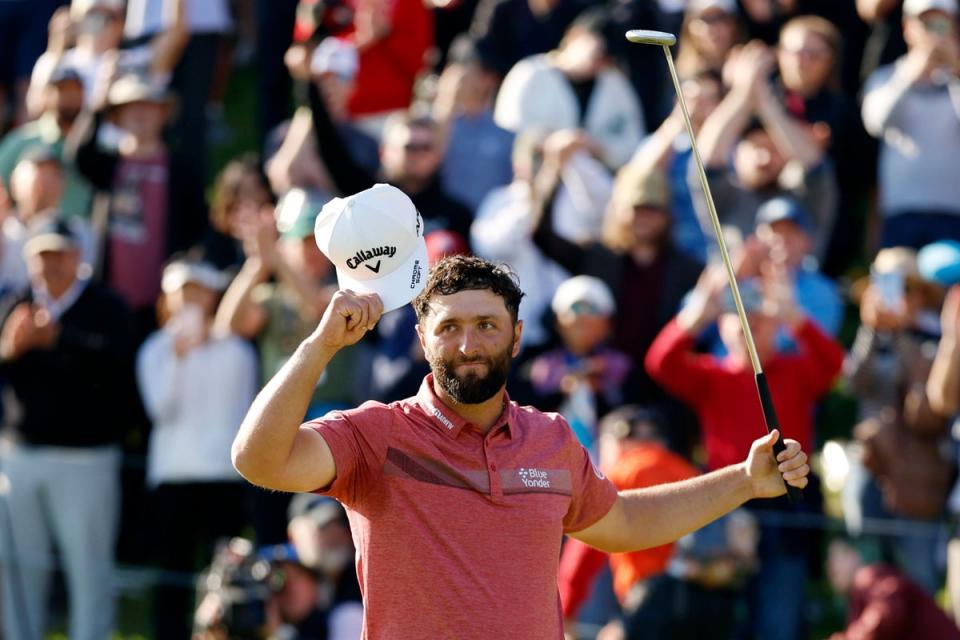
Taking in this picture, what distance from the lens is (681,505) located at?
19.0 ft

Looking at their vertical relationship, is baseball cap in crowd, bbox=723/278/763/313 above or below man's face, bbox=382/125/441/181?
below

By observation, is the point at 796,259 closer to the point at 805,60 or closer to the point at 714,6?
the point at 805,60

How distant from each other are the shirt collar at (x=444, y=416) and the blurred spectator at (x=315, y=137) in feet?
21.0

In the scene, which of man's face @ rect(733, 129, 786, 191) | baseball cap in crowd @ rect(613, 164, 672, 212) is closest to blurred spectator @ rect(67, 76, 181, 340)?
baseball cap in crowd @ rect(613, 164, 672, 212)

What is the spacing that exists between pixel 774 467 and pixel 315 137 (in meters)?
6.57

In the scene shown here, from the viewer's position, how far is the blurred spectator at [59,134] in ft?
41.0

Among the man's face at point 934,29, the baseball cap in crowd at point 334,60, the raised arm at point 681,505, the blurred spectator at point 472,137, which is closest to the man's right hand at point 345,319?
the raised arm at point 681,505

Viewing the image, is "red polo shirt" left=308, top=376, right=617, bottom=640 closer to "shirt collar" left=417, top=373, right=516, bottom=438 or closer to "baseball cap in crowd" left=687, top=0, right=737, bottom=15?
"shirt collar" left=417, top=373, right=516, bottom=438

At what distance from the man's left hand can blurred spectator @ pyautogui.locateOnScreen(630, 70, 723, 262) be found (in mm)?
5175

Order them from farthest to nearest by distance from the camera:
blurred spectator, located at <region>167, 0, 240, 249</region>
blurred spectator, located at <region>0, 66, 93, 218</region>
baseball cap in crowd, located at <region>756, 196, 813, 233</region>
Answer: blurred spectator, located at <region>0, 66, 93, 218</region>, blurred spectator, located at <region>167, 0, 240, 249</region>, baseball cap in crowd, located at <region>756, 196, 813, 233</region>

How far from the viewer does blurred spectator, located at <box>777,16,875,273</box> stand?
36.8 feet

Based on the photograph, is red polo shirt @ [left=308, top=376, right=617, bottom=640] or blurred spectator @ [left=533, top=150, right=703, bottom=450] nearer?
red polo shirt @ [left=308, top=376, right=617, bottom=640]

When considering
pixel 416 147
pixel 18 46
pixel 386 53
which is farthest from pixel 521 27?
pixel 18 46

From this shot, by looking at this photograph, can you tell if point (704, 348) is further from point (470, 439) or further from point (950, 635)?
point (470, 439)
